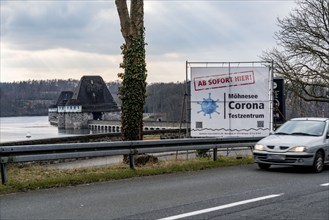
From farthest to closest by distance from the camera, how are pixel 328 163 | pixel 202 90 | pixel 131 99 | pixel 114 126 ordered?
pixel 114 126 → pixel 202 90 → pixel 131 99 → pixel 328 163

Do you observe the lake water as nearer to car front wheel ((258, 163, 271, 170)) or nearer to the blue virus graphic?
the blue virus graphic

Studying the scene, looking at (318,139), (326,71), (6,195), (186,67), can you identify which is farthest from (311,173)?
(326,71)

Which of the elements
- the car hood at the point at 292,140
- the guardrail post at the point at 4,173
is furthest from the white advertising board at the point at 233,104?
the guardrail post at the point at 4,173

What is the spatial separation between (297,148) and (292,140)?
1.23 ft

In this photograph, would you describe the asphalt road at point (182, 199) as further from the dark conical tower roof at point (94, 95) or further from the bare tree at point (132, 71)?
the dark conical tower roof at point (94, 95)

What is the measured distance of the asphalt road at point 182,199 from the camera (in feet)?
23.4

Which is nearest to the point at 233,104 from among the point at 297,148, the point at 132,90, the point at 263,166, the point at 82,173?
the point at 132,90

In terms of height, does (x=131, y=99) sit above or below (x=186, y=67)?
below

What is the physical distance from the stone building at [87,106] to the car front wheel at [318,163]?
103 m

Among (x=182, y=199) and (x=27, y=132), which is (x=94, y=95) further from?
(x=182, y=199)

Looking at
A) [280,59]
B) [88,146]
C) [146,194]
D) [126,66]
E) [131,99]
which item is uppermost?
[280,59]

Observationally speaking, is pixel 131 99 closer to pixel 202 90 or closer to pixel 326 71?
pixel 202 90

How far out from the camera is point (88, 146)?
10.8 m

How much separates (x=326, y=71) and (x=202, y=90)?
1835 cm
